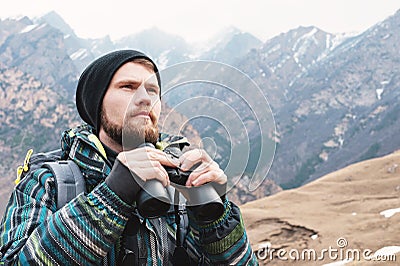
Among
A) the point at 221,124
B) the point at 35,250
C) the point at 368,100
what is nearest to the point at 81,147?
the point at 35,250

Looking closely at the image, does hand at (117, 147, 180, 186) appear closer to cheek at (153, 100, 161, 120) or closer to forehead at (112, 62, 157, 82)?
cheek at (153, 100, 161, 120)

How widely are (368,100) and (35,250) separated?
20552 centimetres

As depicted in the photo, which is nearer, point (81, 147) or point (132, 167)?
point (132, 167)

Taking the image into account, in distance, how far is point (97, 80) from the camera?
7.39 feet

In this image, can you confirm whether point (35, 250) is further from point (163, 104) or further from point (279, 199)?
point (279, 199)

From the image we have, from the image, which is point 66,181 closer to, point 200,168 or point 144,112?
point 144,112

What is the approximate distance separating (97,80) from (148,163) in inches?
29.2

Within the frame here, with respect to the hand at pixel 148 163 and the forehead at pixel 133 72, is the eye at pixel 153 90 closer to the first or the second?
the forehead at pixel 133 72

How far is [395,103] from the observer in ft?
542

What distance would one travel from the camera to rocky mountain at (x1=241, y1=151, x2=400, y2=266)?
10.9m

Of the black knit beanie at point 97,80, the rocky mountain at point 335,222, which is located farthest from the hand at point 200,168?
the rocky mountain at point 335,222

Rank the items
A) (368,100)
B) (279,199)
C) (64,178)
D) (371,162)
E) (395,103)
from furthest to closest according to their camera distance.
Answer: (368,100), (395,103), (371,162), (279,199), (64,178)

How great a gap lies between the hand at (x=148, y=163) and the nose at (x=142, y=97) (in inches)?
11.3

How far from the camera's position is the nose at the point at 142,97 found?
1.96 metres
